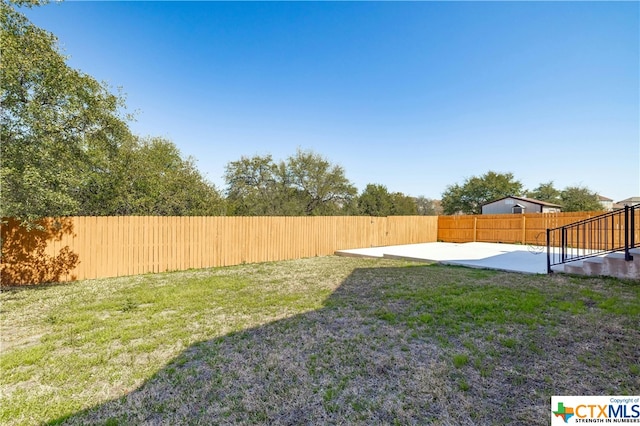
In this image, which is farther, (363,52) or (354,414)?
(363,52)

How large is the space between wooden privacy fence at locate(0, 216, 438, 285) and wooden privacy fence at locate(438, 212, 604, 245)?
826 centimetres

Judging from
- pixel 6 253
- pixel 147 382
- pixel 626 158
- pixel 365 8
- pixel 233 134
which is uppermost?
pixel 365 8

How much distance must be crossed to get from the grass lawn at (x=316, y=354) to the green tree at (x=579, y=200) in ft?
99.6

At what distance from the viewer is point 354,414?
187 cm

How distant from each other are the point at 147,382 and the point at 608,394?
137 inches

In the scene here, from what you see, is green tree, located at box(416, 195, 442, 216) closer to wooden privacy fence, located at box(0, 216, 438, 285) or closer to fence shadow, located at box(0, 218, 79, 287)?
wooden privacy fence, located at box(0, 216, 438, 285)

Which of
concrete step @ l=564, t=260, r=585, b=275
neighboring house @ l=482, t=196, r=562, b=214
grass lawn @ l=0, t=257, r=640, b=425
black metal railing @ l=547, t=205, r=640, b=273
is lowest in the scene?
Result: grass lawn @ l=0, t=257, r=640, b=425

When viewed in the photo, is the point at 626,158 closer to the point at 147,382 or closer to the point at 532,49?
the point at 532,49

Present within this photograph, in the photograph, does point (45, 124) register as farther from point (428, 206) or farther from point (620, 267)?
point (428, 206)

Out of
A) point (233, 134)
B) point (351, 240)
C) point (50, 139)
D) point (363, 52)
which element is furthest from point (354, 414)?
point (233, 134)

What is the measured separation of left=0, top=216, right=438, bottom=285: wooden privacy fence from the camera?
601 centimetres

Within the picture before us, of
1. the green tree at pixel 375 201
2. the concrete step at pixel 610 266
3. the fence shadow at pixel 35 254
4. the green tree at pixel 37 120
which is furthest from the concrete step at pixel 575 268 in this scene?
the green tree at pixel 375 201

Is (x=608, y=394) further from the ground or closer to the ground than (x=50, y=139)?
closer to the ground

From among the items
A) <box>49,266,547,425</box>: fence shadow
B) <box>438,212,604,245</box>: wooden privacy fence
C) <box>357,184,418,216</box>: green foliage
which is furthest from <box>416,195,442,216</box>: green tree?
<box>49,266,547,425</box>: fence shadow
